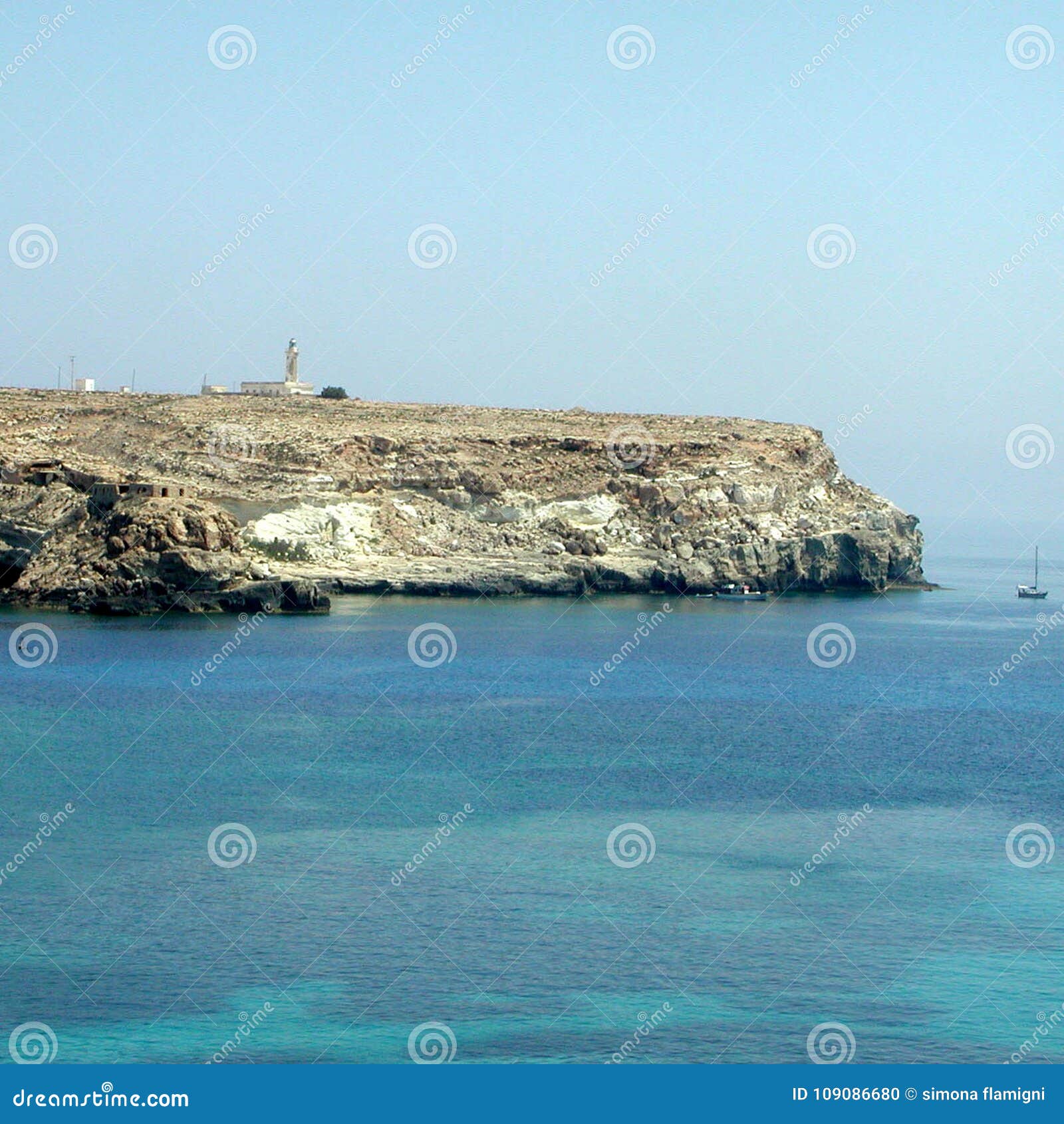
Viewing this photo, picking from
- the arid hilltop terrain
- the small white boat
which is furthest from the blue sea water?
the small white boat

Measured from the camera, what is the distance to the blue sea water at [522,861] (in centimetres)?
1591

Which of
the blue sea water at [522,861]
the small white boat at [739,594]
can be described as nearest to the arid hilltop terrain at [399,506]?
the small white boat at [739,594]

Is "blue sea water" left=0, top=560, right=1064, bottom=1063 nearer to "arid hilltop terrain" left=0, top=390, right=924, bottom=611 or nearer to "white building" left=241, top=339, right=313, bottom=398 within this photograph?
"arid hilltop terrain" left=0, top=390, right=924, bottom=611

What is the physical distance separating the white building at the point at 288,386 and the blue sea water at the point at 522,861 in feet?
138

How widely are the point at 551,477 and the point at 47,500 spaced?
21.7 meters

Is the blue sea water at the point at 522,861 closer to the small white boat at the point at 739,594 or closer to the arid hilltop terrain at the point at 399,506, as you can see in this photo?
the arid hilltop terrain at the point at 399,506

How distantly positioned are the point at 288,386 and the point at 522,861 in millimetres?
64128

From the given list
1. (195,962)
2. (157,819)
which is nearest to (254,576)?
(157,819)

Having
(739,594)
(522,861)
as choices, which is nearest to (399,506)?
(739,594)

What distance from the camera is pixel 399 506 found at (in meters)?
64.5

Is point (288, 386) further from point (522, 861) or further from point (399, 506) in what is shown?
point (522, 861)

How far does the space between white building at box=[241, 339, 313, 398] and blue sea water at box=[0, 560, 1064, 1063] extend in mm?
42070

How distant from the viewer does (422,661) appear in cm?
4272

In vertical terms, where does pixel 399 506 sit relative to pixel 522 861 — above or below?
above
